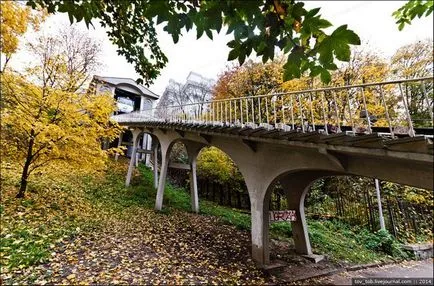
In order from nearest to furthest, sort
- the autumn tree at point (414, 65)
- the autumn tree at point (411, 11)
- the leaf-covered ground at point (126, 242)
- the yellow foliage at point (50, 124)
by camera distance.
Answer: the autumn tree at point (411, 11), the leaf-covered ground at point (126, 242), the yellow foliage at point (50, 124), the autumn tree at point (414, 65)

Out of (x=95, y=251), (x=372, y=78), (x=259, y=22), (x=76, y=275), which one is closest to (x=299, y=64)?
(x=259, y=22)

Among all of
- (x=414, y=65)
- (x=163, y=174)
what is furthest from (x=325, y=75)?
(x=414, y=65)

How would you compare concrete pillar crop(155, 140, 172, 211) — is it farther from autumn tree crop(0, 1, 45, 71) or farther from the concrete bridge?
autumn tree crop(0, 1, 45, 71)

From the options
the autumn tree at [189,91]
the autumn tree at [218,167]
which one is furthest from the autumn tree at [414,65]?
the autumn tree at [189,91]

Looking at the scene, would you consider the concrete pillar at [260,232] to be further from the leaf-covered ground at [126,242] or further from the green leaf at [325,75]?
the green leaf at [325,75]

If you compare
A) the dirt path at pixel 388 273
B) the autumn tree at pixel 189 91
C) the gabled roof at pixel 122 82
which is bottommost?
the dirt path at pixel 388 273

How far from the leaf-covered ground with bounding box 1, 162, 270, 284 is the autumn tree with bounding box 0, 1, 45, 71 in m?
4.68

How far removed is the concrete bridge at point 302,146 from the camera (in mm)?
3592

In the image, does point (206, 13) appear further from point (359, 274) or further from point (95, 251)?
point (359, 274)

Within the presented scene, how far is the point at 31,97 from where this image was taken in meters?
7.07

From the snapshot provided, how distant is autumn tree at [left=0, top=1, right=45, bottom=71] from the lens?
18.8 ft

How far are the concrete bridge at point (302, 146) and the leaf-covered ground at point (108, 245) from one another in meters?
1.46

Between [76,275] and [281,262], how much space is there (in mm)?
5374

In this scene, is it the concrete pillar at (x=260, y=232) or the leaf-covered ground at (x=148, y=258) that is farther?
the concrete pillar at (x=260, y=232)
